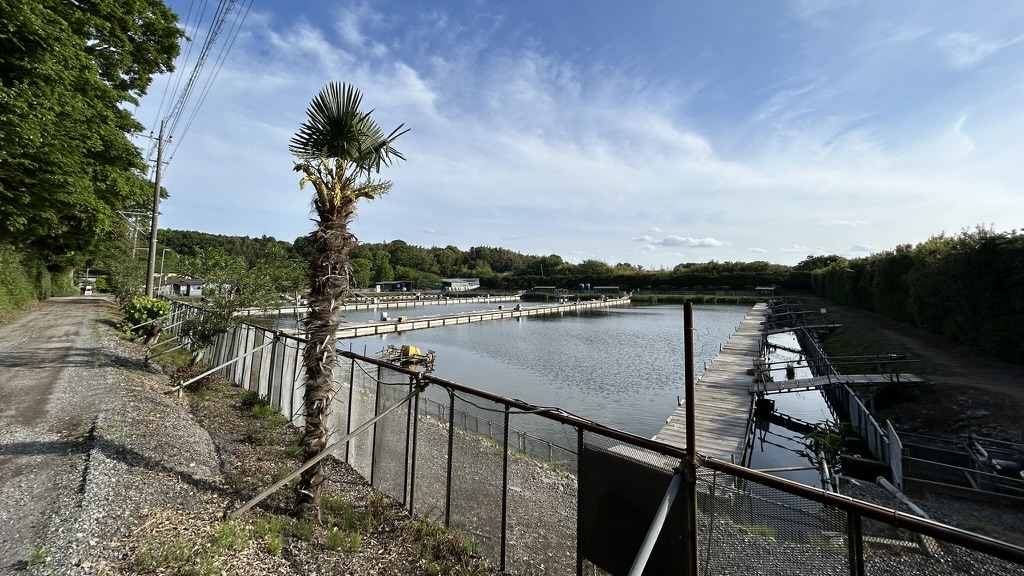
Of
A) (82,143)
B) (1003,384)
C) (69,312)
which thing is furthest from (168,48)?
(1003,384)

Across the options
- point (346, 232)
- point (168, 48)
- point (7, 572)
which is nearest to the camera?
point (7, 572)

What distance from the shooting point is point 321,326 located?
471 cm

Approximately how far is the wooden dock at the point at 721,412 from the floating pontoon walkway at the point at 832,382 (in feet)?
1.94

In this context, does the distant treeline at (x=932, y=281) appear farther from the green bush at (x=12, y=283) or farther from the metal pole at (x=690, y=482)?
the green bush at (x=12, y=283)

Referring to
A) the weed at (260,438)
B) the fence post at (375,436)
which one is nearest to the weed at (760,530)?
the fence post at (375,436)

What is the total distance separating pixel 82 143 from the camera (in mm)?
13672

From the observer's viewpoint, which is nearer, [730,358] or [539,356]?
[730,358]

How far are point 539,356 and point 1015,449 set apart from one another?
22.5m

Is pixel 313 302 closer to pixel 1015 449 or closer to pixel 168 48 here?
pixel 1015 449

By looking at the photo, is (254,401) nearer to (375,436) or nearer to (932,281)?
(375,436)

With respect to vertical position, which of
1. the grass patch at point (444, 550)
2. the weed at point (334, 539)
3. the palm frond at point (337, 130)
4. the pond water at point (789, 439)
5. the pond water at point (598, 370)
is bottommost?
the pond water at point (789, 439)

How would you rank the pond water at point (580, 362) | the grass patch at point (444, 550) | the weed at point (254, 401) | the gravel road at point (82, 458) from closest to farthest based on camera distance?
the gravel road at point (82, 458) < the grass patch at point (444, 550) < the weed at point (254, 401) < the pond water at point (580, 362)

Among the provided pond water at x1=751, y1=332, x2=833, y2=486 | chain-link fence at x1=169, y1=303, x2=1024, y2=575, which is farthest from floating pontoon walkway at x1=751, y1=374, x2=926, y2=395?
chain-link fence at x1=169, y1=303, x2=1024, y2=575

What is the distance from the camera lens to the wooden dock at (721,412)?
Result: 453 inches
